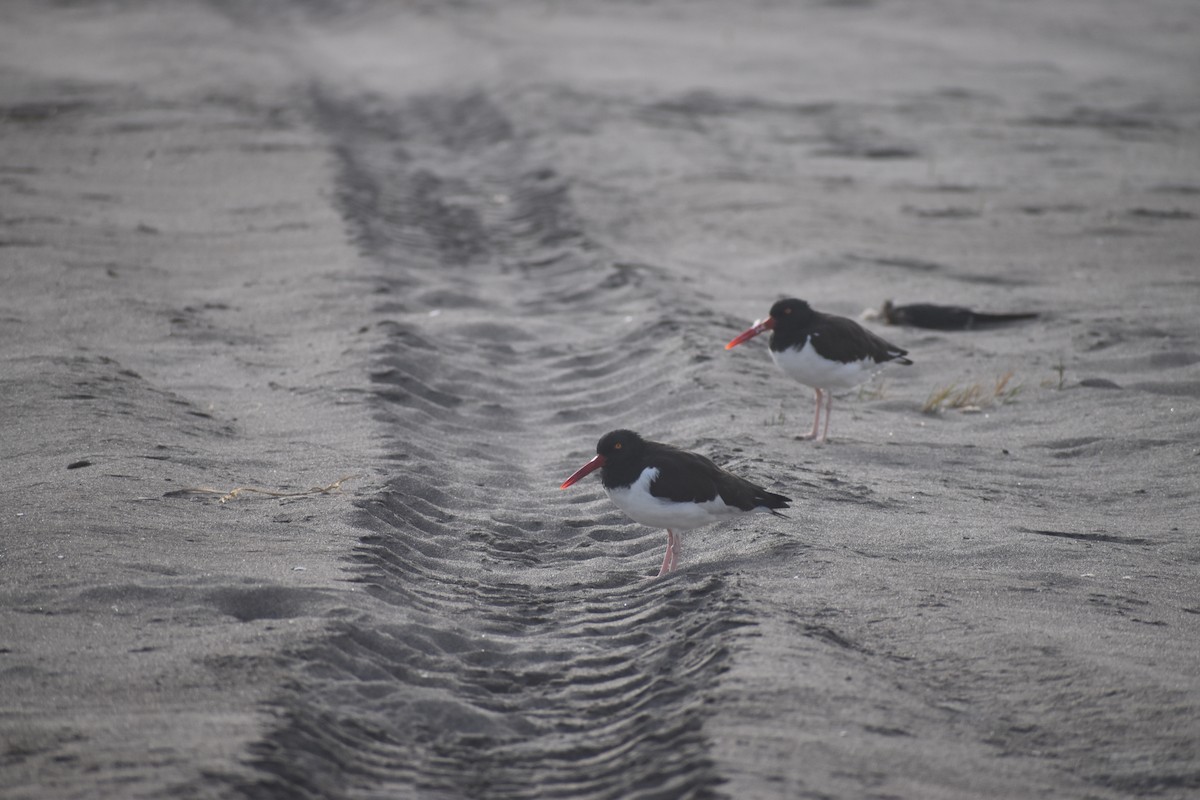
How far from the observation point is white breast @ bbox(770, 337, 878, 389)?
6.92 meters

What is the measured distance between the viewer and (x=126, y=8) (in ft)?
87.6

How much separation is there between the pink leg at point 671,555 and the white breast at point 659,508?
9cm

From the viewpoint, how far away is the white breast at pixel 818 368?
22.7ft

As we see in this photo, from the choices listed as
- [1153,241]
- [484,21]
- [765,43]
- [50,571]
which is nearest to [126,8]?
[484,21]

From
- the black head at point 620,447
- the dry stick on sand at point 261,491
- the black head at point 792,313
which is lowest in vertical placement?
the dry stick on sand at point 261,491

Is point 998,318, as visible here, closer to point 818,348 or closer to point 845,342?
point 845,342

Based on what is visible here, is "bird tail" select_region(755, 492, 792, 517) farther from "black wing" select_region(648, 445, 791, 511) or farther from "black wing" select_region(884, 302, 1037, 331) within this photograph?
"black wing" select_region(884, 302, 1037, 331)

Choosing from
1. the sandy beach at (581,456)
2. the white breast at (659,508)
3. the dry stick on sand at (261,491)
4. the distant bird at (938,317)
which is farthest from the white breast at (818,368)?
the dry stick on sand at (261,491)

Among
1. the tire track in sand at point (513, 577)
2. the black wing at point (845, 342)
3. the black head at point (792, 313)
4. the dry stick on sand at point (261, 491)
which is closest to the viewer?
the tire track in sand at point (513, 577)

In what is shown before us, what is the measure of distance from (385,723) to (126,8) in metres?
26.8

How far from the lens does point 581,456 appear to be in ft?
21.9

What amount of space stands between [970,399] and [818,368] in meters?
1.33

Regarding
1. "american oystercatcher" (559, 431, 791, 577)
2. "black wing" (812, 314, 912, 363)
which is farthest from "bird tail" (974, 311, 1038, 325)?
"american oystercatcher" (559, 431, 791, 577)

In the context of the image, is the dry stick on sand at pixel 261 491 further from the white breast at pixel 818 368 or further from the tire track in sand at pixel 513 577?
the white breast at pixel 818 368
